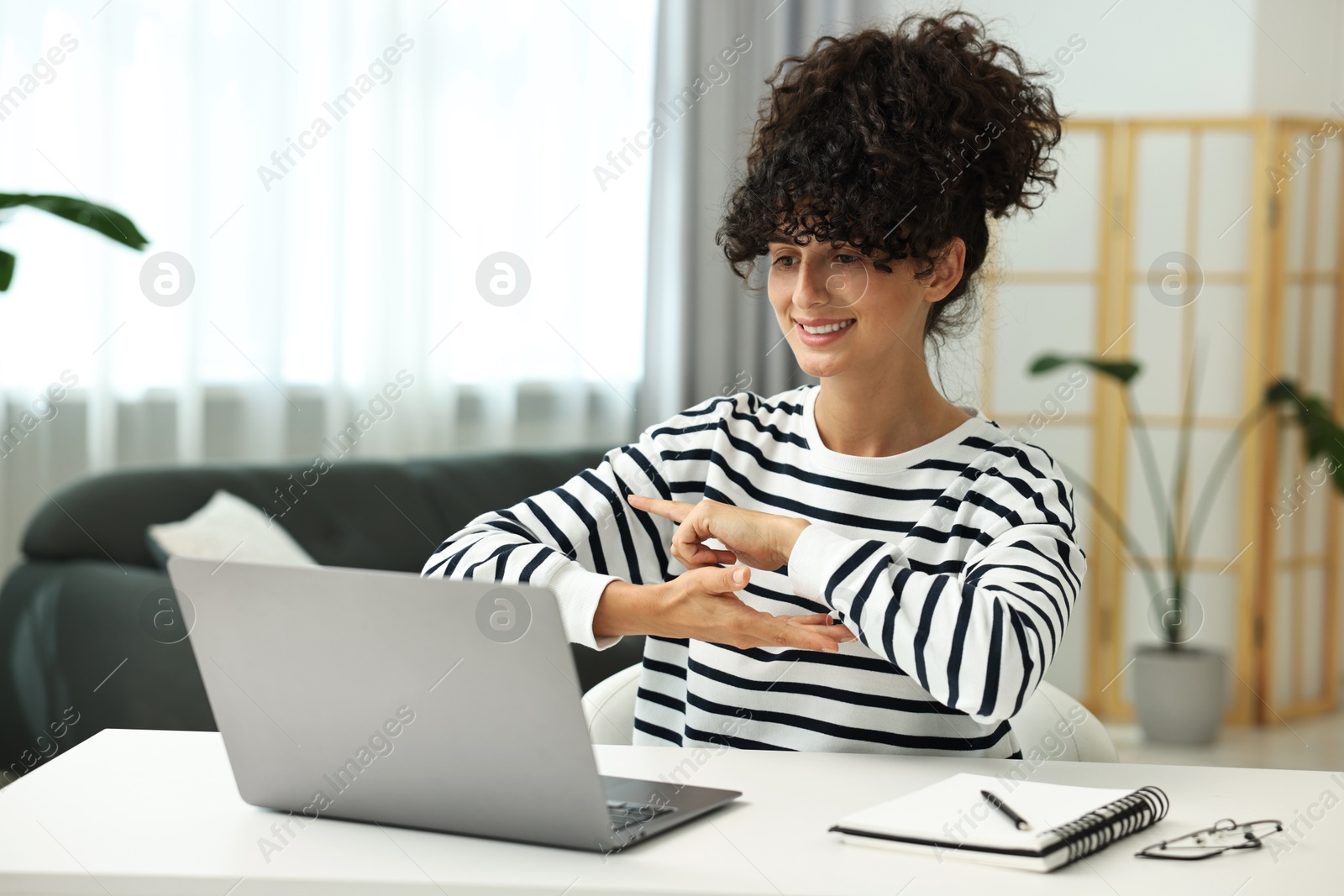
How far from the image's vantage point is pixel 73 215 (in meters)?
1.88

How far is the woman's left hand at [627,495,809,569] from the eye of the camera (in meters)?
1.19

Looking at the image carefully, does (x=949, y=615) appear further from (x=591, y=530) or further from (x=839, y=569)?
(x=591, y=530)

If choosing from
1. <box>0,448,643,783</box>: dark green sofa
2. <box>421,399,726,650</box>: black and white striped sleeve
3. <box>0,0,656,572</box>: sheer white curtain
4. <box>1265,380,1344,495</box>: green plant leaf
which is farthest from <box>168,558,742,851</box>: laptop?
<box>1265,380,1344,495</box>: green plant leaf

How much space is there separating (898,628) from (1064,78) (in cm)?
315

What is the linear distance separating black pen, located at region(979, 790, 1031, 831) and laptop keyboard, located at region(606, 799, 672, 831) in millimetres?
235

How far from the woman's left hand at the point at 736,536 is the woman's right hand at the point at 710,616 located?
2.0 inches

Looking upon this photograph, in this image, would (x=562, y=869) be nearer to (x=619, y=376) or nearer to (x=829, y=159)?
(x=829, y=159)

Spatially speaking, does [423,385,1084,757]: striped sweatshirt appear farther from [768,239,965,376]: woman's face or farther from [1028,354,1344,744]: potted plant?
[1028,354,1344,744]: potted plant

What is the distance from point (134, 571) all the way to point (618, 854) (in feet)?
5.74

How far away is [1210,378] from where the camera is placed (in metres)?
3.80

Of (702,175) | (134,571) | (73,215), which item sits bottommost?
(134,571)

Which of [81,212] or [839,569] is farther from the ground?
[81,212]

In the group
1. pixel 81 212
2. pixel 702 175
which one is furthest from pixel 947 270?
pixel 702 175

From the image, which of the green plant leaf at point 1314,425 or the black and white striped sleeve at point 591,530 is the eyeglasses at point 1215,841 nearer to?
the black and white striped sleeve at point 591,530
